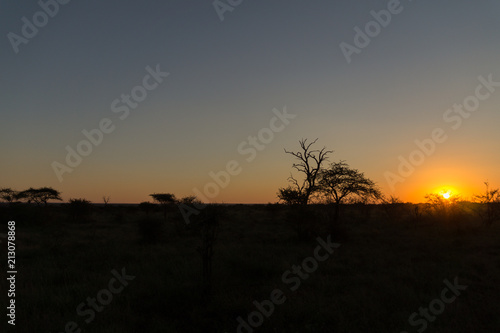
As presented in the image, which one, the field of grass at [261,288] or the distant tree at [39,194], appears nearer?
the field of grass at [261,288]

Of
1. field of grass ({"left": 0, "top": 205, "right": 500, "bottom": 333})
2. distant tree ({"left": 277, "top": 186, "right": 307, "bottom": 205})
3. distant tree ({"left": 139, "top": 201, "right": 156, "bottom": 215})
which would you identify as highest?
distant tree ({"left": 139, "top": 201, "right": 156, "bottom": 215})

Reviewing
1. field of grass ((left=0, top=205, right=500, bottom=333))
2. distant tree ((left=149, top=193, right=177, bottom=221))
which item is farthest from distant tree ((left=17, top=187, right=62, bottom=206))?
field of grass ((left=0, top=205, right=500, bottom=333))

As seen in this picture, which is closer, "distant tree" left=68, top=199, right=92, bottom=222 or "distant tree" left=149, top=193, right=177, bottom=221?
"distant tree" left=68, top=199, right=92, bottom=222

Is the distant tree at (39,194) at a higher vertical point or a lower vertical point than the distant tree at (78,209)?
higher

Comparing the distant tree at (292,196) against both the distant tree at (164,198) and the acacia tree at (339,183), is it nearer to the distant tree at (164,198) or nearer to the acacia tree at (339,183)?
the acacia tree at (339,183)

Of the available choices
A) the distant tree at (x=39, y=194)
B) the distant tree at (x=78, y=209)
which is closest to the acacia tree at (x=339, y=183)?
the distant tree at (x=78, y=209)

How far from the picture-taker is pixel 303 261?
13.8 metres

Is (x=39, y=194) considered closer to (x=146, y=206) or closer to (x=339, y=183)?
(x=146, y=206)

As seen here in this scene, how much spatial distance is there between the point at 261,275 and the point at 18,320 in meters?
7.07

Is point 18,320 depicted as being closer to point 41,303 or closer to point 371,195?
point 41,303

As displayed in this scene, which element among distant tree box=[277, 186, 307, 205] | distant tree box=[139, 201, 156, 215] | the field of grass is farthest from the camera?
distant tree box=[139, 201, 156, 215]

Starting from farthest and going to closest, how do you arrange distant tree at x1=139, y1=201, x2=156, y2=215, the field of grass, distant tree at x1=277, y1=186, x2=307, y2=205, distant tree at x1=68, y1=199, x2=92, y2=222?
distant tree at x1=139, y1=201, x2=156, y2=215 → distant tree at x1=68, y1=199, x2=92, y2=222 → distant tree at x1=277, y1=186, x2=307, y2=205 → the field of grass

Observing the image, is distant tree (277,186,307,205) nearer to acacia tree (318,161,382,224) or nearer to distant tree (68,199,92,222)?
acacia tree (318,161,382,224)

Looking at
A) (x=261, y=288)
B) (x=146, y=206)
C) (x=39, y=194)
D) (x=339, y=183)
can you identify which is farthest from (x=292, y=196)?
(x=39, y=194)
